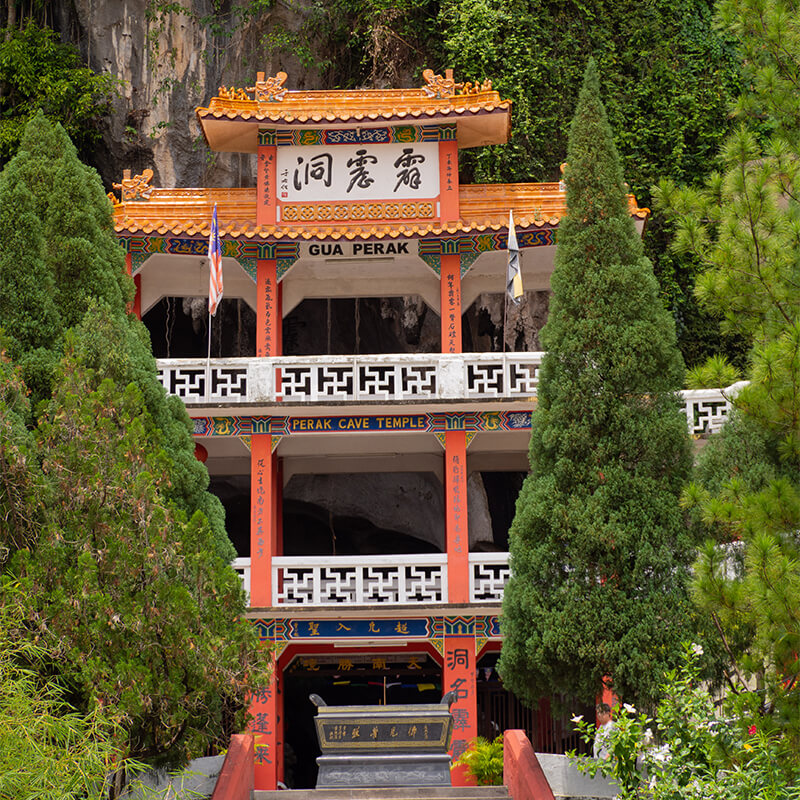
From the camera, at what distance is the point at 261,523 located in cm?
1714

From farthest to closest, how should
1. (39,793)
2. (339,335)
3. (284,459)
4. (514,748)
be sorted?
(339,335), (284,459), (514,748), (39,793)

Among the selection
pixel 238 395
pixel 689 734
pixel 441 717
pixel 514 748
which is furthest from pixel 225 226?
pixel 689 734

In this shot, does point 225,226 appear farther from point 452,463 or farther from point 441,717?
point 441,717

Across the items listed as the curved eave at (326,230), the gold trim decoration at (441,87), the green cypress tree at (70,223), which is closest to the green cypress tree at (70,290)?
the green cypress tree at (70,223)

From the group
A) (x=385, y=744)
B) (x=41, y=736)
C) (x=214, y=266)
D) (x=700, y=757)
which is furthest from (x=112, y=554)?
(x=214, y=266)

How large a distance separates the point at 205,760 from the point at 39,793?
3278 millimetres

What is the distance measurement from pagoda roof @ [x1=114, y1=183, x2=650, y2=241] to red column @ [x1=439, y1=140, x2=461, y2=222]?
0.19m

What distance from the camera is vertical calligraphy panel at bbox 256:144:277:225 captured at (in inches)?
735

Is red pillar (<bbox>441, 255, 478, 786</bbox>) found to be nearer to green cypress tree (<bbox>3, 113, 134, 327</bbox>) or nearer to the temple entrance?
the temple entrance

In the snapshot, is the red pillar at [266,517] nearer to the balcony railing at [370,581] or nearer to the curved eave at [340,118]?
the balcony railing at [370,581]

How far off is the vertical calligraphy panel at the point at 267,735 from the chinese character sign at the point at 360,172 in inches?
283

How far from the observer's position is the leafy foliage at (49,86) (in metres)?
23.0

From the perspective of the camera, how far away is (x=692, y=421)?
1656 centimetres

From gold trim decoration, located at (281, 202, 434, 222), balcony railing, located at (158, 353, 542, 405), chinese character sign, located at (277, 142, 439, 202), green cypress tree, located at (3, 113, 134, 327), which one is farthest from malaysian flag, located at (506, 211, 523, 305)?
green cypress tree, located at (3, 113, 134, 327)
